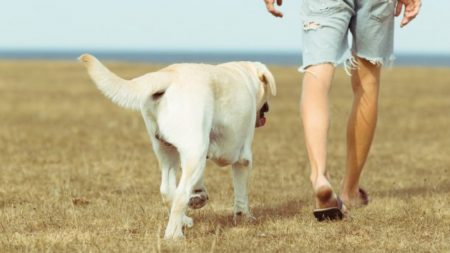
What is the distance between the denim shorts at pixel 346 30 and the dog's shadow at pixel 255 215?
1.09 m

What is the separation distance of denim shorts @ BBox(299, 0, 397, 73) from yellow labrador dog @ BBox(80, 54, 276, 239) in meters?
0.54

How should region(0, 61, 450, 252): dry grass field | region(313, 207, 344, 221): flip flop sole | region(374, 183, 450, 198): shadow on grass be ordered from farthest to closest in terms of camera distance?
region(374, 183, 450, 198): shadow on grass, region(313, 207, 344, 221): flip flop sole, region(0, 61, 450, 252): dry grass field

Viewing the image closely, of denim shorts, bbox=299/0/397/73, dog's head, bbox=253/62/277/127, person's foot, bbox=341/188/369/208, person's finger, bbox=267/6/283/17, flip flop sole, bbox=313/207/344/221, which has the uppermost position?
person's finger, bbox=267/6/283/17

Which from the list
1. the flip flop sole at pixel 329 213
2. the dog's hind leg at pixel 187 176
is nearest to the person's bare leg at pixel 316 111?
the flip flop sole at pixel 329 213

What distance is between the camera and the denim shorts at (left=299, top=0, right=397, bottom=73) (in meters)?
6.11

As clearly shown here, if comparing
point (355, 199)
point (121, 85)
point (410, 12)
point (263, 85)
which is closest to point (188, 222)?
point (263, 85)

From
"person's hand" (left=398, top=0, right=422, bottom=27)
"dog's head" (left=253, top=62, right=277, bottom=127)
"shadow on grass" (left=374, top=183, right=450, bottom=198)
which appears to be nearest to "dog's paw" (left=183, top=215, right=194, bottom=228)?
"dog's head" (left=253, top=62, right=277, bottom=127)

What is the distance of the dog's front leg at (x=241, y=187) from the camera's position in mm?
6117

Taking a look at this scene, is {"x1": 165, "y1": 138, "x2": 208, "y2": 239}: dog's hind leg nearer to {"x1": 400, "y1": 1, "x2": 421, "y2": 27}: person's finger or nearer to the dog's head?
the dog's head

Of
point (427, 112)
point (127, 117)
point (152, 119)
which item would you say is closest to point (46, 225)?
point (152, 119)

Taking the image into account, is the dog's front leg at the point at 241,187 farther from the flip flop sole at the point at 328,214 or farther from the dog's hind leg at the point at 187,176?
the dog's hind leg at the point at 187,176

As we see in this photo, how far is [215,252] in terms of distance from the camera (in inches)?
200

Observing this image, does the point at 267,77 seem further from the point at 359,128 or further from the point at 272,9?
the point at 359,128

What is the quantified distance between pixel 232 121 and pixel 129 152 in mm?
6036
